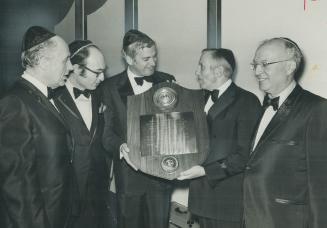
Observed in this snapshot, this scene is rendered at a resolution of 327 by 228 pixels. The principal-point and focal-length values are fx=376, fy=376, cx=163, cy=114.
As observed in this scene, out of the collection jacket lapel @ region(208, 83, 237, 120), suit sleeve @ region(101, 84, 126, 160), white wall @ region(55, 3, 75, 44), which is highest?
white wall @ region(55, 3, 75, 44)

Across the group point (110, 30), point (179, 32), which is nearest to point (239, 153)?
point (179, 32)

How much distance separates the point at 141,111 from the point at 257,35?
1477 mm

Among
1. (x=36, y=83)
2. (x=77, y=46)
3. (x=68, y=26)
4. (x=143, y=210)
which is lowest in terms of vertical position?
(x=143, y=210)

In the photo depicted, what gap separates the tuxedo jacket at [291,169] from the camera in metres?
2.25

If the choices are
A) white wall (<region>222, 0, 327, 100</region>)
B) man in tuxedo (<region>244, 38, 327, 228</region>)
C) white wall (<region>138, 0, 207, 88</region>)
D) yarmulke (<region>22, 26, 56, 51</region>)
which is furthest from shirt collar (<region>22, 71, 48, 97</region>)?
white wall (<region>138, 0, 207, 88</region>)

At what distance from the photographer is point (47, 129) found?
2.36m

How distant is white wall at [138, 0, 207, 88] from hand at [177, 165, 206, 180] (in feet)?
5.79

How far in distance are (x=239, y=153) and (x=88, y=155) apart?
1352 millimetres

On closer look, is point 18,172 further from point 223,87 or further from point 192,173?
point 223,87

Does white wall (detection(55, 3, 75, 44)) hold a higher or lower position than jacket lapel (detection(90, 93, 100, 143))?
higher

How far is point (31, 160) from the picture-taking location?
221 cm

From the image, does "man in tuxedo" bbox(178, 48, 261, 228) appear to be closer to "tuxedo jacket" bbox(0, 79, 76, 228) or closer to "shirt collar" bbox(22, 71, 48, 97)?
"tuxedo jacket" bbox(0, 79, 76, 228)

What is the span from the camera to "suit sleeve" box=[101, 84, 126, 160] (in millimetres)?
3320

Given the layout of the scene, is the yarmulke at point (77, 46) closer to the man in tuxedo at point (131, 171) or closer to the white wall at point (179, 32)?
the man in tuxedo at point (131, 171)
